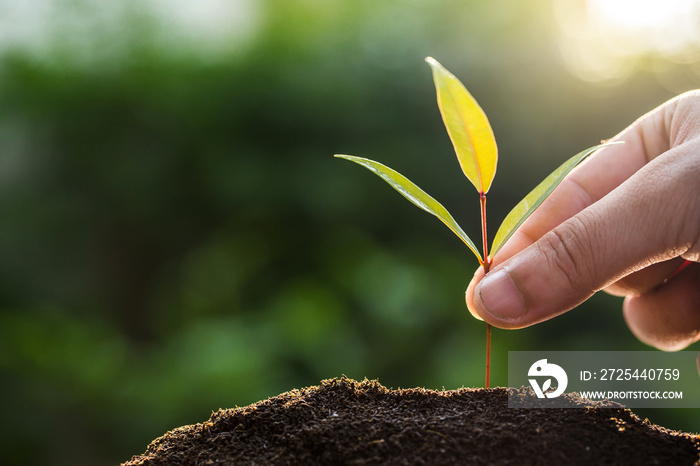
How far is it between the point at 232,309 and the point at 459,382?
46.7 inches

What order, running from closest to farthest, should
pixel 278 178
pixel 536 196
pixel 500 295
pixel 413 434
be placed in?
pixel 413 434 < pixel 536 196 < pixel 500 295 < pixel 278 178

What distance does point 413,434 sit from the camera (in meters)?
0.78

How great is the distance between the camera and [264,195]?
8.00 feet

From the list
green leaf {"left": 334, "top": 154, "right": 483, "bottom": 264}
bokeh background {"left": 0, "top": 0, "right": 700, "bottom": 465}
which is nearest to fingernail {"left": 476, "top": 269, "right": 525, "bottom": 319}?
green leaf {"left": 334, "top": 154, "right": 483, "bottom": 264}

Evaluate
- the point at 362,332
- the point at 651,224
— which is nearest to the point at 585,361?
the point at 362,332

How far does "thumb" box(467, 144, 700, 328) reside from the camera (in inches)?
36.1

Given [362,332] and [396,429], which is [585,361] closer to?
[362,332]

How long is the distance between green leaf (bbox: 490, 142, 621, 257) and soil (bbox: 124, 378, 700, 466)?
333mm

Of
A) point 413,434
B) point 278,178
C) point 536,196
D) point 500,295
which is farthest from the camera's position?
point 278,178

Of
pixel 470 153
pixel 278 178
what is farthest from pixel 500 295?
pixel 278 178

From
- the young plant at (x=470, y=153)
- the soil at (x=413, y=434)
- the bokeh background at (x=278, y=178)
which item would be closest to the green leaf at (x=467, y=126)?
the young plant at (x=470, y=153)

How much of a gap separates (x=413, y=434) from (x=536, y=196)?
0.49 m

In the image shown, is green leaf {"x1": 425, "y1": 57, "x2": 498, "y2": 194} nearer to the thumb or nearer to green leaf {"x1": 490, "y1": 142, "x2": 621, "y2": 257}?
green leaf {"x1": 490, "y1": 142, "x2": 621, "y2": 257}

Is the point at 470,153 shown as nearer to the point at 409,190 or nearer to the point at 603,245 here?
the point at 409,190
